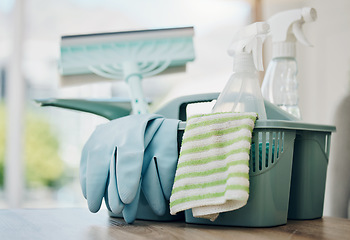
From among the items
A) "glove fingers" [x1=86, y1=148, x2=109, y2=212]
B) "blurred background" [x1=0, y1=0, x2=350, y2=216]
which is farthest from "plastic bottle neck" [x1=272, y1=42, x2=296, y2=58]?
"blurred background" [x1=0, y1=0, x2=350, y2=216]

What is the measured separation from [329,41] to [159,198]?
29.7 inches

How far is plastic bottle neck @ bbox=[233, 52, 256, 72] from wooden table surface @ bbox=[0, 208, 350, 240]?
27cm

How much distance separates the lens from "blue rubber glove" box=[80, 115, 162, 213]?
0.72 metres

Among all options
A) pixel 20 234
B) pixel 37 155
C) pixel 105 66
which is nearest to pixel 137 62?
pixel 105 66

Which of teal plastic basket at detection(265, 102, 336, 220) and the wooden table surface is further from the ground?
teal plastic basket at detection(265, 102, 336, 220)

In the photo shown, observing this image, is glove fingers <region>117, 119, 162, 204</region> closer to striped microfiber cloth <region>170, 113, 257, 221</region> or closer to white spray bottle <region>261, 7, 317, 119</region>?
striped microfiber cloth <region>170, 113, 257, 221</region>

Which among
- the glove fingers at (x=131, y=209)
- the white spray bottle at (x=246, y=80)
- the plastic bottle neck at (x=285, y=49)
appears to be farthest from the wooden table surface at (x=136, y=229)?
the plastic bottle neck at (x=285, y=49)

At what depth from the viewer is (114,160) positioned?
29.4 inches

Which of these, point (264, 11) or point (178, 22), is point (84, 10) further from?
point (264, 11)

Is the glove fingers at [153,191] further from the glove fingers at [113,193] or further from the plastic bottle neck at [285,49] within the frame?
the plastic bottle neck at [285,49]

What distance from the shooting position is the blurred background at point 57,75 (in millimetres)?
1937

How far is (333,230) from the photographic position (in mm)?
729

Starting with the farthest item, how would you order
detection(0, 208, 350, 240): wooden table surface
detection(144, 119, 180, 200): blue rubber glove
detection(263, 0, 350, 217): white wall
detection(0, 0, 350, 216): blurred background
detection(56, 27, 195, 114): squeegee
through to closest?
detection(0, 0, 350, 216): blurred background
detection(56, 27, 195, 114): squeegee
detection(263, 0, 350, 217): white wall
detection(144, 119, 180, 200): blue rubber glove
detection(0, 208, 350, 240): wooden table surface

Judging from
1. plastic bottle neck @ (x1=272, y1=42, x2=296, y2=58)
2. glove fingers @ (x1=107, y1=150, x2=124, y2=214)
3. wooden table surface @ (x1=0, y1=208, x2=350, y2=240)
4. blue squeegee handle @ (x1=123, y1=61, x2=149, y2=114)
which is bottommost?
wooden table surface @ (x1=0, y1=208, x2=350, y2=240)
